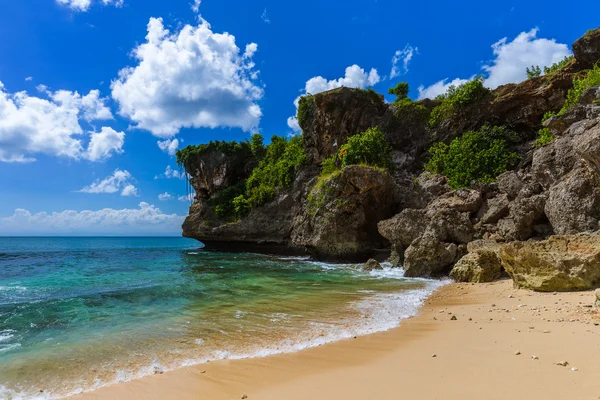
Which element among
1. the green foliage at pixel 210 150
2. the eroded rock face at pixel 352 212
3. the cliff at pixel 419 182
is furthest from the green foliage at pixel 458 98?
the green foliage at pixel 210 150

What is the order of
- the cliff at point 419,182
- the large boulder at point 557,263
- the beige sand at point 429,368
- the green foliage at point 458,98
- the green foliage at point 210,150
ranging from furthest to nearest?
the green foliage at point 210,150, the green foliage at point 458,98, the cliff at point 419,182, the large boulder at point 557,263, the beige sand at point 429,368

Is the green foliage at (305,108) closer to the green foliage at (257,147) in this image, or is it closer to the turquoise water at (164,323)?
the green foliage at (257,147)

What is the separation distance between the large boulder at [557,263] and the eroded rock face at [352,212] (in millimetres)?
12465

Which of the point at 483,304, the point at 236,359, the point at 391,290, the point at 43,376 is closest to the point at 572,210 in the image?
the point at 483,304

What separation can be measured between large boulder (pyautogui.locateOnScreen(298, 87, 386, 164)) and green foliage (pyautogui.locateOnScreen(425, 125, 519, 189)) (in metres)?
8.56

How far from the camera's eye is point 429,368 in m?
4.19

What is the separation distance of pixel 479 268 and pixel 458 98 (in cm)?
1943

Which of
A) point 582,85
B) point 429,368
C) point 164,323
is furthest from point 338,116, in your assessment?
point 429,368

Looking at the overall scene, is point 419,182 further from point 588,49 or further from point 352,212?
point 588,49

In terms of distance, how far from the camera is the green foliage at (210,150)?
39.4 meters

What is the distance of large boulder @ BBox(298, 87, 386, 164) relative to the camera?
29625mm

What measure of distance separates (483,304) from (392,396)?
5823 mm

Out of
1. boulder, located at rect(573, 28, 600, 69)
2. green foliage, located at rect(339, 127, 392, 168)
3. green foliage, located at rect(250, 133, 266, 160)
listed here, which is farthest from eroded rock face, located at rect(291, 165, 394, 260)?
green foliage, located at rect(250, 133, 266, 160)

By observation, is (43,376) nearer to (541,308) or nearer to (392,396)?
(392,396)
